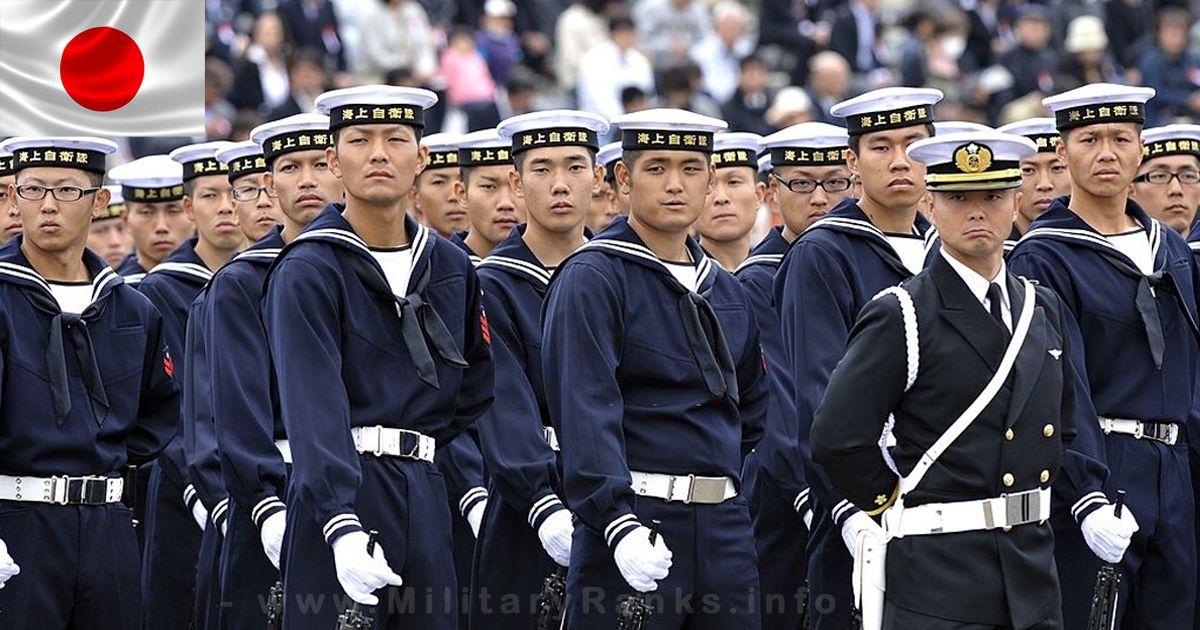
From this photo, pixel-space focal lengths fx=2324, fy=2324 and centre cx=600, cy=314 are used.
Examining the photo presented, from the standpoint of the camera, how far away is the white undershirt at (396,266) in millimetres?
7859

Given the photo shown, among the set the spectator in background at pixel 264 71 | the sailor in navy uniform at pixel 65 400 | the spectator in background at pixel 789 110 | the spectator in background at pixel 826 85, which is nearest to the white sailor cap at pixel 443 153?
the sailor in navy uniform at pixel 65 400

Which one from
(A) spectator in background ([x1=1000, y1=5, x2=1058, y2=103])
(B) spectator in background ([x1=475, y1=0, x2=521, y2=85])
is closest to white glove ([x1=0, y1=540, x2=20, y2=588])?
(B) spectator in background ([x1=475, y1=0, x2=521, y2=85])

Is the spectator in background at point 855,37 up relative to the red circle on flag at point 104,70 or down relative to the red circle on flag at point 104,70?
up

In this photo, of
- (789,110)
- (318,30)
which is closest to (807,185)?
(789,110)

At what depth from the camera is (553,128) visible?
9.47m

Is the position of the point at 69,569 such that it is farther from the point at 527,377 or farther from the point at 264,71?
the point at 264,71

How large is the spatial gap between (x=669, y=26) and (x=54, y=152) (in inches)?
545

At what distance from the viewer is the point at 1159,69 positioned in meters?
21.7

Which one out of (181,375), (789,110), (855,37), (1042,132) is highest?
(855,37)

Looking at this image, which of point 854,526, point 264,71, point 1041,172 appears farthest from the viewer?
point 264,71

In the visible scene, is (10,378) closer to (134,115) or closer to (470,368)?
(134,115)

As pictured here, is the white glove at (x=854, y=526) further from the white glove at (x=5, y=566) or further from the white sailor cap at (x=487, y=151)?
the white sailor cap at (x=487, y=151)

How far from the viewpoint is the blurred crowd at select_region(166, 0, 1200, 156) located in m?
19.6

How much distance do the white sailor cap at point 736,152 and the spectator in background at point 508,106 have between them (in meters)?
7.95
